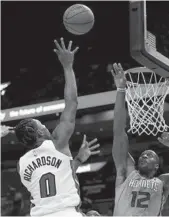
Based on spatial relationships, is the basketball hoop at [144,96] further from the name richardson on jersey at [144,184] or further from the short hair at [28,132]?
the short hair at [28,132]

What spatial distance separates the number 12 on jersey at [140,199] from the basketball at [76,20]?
4.29 ft

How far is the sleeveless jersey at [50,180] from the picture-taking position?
Result: 2705mm

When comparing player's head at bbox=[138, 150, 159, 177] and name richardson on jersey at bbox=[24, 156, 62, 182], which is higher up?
name richardson on jersey at bbox=[24, 156, 62, 182]

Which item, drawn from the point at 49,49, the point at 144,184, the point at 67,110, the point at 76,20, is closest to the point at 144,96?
the point at 144,184

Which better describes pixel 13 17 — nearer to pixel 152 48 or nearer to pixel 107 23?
pixel 107 23

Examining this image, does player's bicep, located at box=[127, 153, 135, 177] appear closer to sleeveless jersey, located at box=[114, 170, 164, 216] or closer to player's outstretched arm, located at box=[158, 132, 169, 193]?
sleeveless jersey, located at box=[114, 170, 164, 216]

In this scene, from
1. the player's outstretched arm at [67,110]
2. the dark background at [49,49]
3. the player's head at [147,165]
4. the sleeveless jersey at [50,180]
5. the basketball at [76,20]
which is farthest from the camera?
the dark background at [49,49]

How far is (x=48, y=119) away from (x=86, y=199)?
1.77m

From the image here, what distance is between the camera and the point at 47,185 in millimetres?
2729

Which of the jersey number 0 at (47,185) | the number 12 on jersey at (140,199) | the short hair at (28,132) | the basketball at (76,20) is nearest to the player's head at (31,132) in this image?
the short hair at (28,132)

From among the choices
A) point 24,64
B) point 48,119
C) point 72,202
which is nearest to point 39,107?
point 48,119

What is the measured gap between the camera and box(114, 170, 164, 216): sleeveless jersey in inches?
156

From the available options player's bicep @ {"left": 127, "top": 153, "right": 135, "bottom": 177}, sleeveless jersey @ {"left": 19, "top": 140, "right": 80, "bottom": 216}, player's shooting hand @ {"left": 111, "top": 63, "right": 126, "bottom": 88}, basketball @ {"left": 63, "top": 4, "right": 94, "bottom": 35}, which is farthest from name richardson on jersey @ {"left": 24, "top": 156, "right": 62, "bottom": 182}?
player's bicep @ {"left": 127, "top": 153, "right": 135, "bottom": 177}

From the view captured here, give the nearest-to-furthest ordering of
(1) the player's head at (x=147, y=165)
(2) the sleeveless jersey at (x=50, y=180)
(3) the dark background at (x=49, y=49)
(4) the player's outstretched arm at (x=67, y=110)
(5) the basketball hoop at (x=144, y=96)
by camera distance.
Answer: (2) the sleeveless jersey at (x=50, y=180) → (4) the player's outstretched arm at (x=67, y=110) → (1) the player's head at (x=147, y=165) → (5) the basketball hoop at (x=144, y=96) → (3) the dark background at (x=49, y=49)
